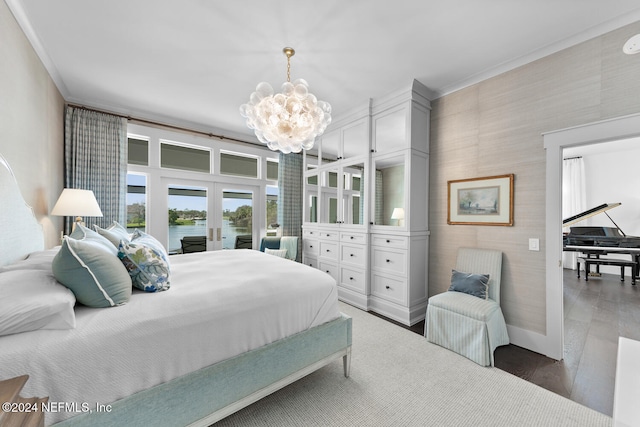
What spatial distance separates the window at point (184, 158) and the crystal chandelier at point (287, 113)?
2.41 m

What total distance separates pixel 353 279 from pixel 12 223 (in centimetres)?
345

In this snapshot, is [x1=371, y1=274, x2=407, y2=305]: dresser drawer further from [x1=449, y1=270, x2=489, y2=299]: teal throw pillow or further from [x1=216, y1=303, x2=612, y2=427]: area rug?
[x1=216, y1=303, x2=612, y2=427]: area rug

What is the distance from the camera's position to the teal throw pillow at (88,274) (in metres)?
1.27

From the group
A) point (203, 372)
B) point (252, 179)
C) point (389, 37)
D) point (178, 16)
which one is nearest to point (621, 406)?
point (203, 372)

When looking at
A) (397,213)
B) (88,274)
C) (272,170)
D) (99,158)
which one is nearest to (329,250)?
(397,213)

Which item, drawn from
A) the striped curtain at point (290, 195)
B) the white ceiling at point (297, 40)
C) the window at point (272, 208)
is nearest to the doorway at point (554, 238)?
the white ceiling at point (297, 40)

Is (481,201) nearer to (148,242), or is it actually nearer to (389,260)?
(389,260)

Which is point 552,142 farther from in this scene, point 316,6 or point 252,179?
point 252,179

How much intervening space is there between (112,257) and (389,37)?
2.73 metres

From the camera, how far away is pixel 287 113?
2256mm

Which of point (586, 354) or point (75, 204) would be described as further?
point (75, 204)

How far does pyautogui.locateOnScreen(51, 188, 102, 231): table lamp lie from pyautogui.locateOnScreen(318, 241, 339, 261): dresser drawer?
9.99 ft

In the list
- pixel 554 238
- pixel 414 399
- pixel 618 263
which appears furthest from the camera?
pixel 618 263

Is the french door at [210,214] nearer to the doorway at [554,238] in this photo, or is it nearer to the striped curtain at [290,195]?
the striped curtain at [290,195]
